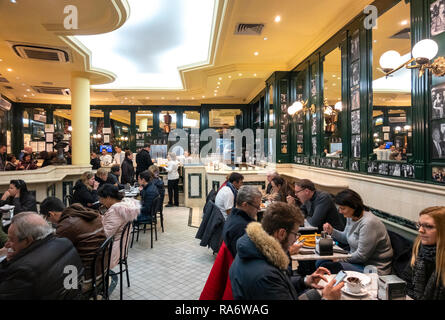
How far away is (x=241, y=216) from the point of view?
2609 millimetres

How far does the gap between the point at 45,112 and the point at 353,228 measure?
1504 centimetres

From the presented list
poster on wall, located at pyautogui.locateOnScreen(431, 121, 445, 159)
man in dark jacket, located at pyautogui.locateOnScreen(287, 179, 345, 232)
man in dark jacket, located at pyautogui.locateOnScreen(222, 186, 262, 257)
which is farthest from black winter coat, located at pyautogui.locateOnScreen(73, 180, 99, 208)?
poster on wall, located at pyautogui.locateOnScreen(431, 121, 445, 159)

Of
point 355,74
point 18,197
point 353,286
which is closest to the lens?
point 353,286

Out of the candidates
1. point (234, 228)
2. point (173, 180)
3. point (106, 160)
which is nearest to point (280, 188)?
point (234, 228)

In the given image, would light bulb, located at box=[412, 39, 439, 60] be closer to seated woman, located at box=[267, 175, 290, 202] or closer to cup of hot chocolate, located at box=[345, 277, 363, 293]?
cup of hot chocolate, located at box=[345, 277, 363, 293]

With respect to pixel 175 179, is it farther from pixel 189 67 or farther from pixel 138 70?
pixel 138 70

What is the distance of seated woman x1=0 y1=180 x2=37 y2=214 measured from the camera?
4148 millimetres

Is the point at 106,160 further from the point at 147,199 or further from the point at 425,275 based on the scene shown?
the point at 425,275

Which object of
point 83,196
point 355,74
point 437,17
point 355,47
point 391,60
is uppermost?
point 355,47

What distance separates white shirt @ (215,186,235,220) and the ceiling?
119 inches

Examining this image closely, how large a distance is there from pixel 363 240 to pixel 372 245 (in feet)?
0.29

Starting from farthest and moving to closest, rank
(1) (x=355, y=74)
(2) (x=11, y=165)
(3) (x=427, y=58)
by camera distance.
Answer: (2) (x=11, y=165) < (1) (x=355, y=74) < (3) (x=427, y=58)

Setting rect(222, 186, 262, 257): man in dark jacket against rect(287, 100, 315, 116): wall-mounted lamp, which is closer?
rect(222, 186, 262, 257): man in dark jacket

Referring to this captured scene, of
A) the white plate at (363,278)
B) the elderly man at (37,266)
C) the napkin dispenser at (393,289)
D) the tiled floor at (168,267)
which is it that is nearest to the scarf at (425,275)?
the napkin dispenser at (393,289)
